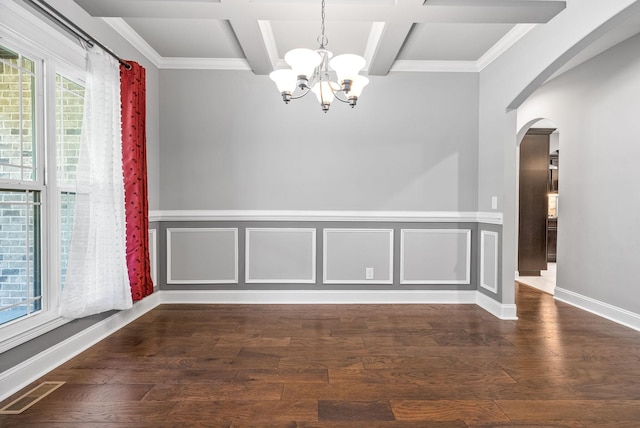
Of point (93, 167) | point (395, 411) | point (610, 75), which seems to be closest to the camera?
point (395, 411)

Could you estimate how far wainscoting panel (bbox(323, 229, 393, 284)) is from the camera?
13.6 ft

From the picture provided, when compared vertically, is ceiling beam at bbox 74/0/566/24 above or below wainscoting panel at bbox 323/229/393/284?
above

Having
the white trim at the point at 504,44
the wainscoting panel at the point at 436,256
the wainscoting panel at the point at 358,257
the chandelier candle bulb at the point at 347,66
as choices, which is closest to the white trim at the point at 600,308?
the wainscoting panel at the point at 436,256

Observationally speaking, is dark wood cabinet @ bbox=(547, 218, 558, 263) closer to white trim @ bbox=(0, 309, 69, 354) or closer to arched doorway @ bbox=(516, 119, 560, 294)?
arched doorway @ bbox=(516, 119, 560, 294)

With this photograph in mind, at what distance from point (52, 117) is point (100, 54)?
0.67m

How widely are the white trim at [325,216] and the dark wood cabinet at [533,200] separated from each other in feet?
7.02

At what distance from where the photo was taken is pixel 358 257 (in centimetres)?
416

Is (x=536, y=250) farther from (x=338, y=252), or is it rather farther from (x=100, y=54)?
(x=100, y=54)

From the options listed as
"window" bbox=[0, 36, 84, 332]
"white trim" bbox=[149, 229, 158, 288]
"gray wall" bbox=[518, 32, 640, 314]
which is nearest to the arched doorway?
"gray wall" bbox=[518, 32, 640, 314]

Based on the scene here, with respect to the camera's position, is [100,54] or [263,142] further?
[263,142]

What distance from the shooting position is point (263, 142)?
4094mm

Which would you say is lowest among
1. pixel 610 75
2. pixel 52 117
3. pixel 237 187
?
pixel 237 187

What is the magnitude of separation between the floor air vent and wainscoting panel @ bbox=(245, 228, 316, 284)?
210cm

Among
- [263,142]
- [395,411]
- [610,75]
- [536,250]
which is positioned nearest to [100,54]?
[263,142]
